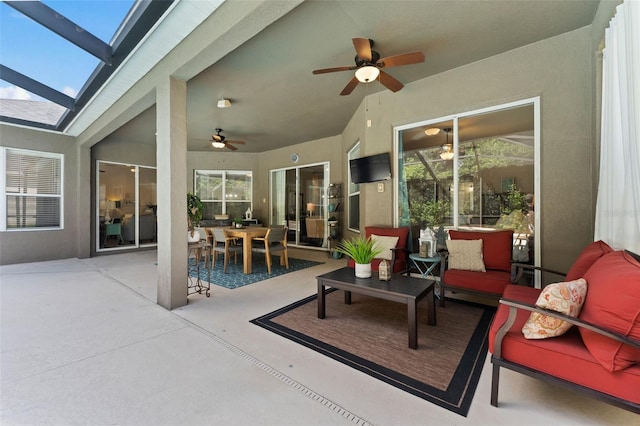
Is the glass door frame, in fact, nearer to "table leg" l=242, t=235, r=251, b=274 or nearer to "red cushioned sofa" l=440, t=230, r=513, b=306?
"table leg" l=242, t=235, r=251, b=274

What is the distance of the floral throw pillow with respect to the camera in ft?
4.91

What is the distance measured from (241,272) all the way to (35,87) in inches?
166

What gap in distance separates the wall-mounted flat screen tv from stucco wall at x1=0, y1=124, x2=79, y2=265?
6435 mm

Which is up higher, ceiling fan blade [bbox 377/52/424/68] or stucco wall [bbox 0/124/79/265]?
ceiling fan blade [bbox 377/52/424/68]

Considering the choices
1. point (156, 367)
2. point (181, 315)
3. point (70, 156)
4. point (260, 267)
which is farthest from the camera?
point (70, 156)

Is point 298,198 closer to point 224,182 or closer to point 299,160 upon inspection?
point 299,160

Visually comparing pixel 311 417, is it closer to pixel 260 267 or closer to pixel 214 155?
pixel 260 267

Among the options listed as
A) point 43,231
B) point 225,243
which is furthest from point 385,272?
point 43,231

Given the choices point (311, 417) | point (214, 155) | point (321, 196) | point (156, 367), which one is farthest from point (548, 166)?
point (214, 155)

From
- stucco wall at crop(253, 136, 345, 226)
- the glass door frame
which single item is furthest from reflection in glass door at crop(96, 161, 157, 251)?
the glass door frame

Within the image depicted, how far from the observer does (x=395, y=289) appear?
2439mm

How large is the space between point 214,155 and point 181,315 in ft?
21.5

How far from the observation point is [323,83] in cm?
398

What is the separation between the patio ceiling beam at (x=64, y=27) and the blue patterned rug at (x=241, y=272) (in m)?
2.99
